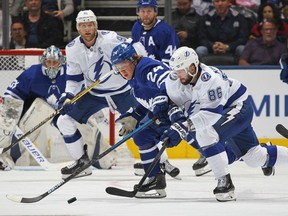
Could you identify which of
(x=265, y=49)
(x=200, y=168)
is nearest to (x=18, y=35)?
(x=265, y=49)

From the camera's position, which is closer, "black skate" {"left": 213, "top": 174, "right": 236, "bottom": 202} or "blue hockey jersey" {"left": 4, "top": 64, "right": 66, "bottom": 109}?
"black skate" {"left": 213, "top": 174, "right": 236, "bottom": 202}

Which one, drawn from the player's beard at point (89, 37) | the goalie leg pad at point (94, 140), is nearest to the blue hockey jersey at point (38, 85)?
the goalie leg pad at point (94, 140)

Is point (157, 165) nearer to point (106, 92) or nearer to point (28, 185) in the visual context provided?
point (28, 185)

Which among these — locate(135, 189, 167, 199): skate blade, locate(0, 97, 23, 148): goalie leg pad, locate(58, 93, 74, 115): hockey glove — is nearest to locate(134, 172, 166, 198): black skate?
locate(135, 189, 167, 199): skate blade

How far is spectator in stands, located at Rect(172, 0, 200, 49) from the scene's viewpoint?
29.9ft

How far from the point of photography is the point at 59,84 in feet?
27.1

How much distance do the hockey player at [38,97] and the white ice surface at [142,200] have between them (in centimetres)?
30

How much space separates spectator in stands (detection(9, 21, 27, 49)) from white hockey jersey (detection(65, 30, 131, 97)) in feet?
5.52

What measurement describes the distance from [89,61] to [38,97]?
106cm

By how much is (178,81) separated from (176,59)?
184mm

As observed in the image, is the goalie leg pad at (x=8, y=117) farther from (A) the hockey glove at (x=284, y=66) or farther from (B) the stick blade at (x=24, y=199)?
(B) the stick blade at (x=24, y=199)

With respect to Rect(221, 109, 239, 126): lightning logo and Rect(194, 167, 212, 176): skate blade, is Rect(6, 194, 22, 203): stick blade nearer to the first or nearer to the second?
Rect(221, 109, 239, 126): lightning logo

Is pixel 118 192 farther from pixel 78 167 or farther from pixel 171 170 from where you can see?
pixel 78 167

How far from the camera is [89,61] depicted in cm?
756
